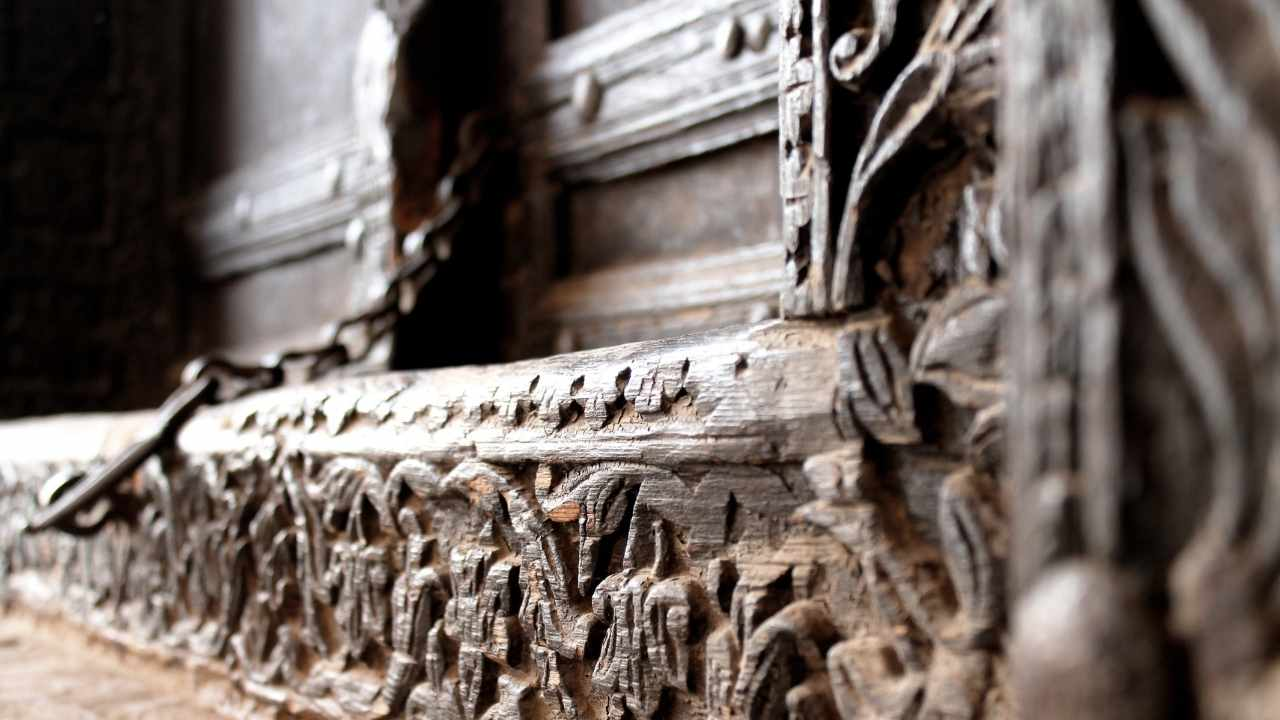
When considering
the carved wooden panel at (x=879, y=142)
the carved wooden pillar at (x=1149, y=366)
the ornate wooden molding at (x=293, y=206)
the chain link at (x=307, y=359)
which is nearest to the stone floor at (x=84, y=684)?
the chain link at (x=307, y=359)

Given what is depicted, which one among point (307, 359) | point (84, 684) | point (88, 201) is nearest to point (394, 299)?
point (307, 359)

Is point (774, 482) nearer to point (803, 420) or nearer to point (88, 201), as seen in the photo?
point (803, 420)

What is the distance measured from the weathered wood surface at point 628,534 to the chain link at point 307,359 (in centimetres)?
10

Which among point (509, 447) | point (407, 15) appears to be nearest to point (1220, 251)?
point (509, 447)

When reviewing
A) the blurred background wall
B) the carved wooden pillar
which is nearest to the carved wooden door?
the carved wooden pillar

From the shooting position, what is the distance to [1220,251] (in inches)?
15.3

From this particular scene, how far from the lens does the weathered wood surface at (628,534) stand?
1.93 feet

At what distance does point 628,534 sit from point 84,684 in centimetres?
102

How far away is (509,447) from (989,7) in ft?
1.69

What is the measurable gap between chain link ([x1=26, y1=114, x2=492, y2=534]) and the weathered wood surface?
98 millimetres

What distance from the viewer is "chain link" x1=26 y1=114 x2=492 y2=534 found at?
1418mm

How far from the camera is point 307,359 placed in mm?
1502

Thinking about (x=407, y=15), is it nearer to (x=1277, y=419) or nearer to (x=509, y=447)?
(x=509, y=447)

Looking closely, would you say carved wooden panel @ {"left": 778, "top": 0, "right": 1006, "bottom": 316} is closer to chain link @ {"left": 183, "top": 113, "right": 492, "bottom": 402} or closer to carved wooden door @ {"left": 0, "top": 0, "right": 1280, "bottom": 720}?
carved wooden door @ {"left": 0, "top": 0, "right": 1280, "bottom": 720}
